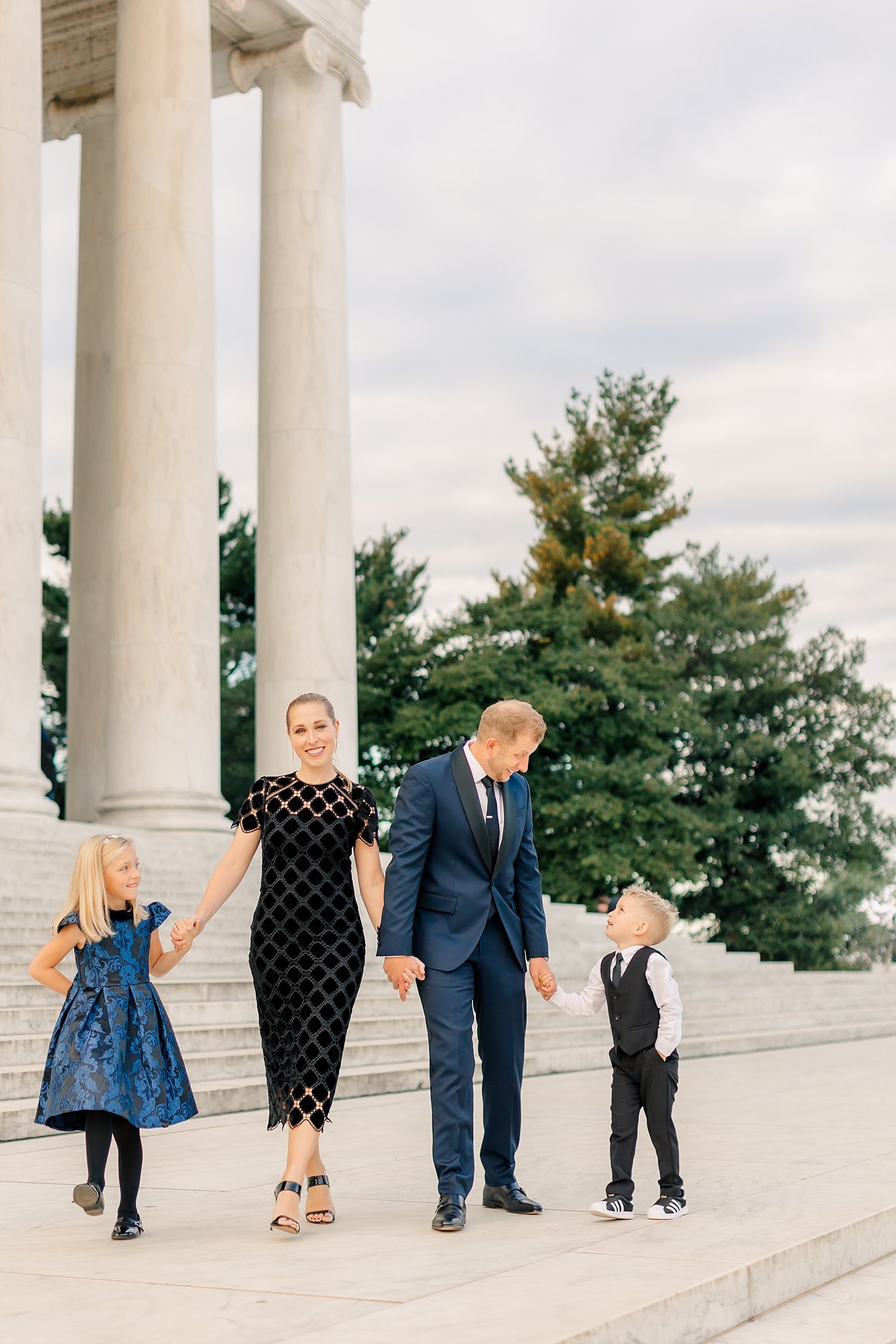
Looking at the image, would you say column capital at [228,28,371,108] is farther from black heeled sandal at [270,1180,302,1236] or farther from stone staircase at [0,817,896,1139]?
black heeled sandal at [270,1180,302,1236]

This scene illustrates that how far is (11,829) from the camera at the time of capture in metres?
42.6

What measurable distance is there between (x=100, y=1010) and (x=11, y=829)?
27365mm

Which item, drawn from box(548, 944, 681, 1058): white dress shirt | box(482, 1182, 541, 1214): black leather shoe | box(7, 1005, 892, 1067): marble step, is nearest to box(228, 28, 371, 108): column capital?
box(7, 1005, 892, 1067): marble step

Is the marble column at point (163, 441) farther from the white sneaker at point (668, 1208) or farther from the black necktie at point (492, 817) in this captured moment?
the white sneaker at point (668, 1208)

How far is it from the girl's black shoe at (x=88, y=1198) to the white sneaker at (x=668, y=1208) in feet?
17.8

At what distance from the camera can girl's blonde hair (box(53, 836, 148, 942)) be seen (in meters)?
16.4

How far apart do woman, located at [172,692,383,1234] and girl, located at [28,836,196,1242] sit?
0.69m

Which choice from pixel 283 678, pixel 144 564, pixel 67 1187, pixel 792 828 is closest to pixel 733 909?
pixel 792 828

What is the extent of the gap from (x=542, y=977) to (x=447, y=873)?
144 cm

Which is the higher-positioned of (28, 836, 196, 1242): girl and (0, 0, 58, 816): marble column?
(0, 0, 58, 816): marble column

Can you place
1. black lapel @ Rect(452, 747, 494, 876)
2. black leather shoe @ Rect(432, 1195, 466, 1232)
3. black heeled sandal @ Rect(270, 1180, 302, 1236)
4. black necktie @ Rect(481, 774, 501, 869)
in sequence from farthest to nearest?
1. black necktie @ Rect(481, 774, 501, 869)
2. black lapel @ Rect(452, 747, 494, 876)
3. black leather shoe @ Rect(432, 1195, 466, 1232)
4. black heeled sandal @ Rect(270, 1180, 302, 1236)

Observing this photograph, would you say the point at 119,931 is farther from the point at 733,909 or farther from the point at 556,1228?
the point at 733,909

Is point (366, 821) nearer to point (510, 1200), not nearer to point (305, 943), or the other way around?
point (305, 943)

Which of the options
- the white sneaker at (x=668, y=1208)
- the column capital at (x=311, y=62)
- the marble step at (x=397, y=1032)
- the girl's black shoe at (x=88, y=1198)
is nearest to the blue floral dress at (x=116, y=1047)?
the girl's black shoe at (x=88, y=1198)
